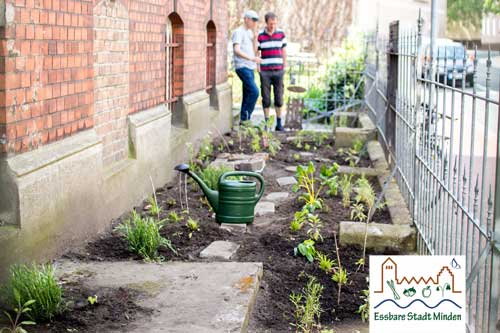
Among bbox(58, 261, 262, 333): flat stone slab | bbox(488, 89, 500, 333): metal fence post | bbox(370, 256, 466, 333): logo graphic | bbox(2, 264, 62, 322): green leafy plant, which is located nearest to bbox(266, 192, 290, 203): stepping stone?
bbox(58, 261, 262, 333): flat stone slab

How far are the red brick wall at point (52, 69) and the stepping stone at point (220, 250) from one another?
1.31 meters

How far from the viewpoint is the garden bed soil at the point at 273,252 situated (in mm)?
5000

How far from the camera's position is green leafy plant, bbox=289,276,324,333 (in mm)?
4703

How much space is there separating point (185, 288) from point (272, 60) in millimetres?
9093

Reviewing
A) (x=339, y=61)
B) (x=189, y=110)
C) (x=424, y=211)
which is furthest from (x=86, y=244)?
(x=339, y=61)

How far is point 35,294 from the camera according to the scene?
14.6 ft

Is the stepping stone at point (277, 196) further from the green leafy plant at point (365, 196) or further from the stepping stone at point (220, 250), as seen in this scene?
the stepping stone at point (220, 250)

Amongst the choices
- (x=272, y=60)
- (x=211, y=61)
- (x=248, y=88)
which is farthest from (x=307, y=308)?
(x=272, y=60)

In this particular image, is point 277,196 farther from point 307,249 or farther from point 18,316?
point 18,316

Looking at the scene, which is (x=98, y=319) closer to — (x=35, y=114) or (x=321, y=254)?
(x=35, y=114)

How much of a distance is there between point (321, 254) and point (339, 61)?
11.2 metres

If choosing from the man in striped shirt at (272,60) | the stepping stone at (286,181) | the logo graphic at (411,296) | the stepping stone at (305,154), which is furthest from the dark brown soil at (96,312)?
the man in striped shirt at (272,60)

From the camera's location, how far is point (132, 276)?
5.27 meters

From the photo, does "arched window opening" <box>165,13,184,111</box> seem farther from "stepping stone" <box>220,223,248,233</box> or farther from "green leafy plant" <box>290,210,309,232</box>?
"green leafy plant" <box>290,210,309,232</box>
